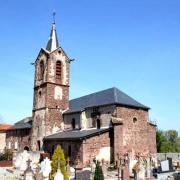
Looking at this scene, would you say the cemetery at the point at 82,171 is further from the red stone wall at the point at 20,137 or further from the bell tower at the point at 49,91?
the red stone wall at the point at 20,137

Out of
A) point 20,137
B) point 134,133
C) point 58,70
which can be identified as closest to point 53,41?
point 58,70

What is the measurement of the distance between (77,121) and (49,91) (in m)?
5.49

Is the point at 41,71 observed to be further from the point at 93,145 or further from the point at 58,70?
the point at 93,145

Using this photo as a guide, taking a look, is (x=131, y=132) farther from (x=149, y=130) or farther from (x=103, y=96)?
(x=103, y=96)

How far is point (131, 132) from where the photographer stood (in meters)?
31.2

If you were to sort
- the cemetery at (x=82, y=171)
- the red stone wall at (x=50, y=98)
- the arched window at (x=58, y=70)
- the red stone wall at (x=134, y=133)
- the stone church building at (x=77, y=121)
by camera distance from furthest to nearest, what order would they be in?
1. the arched window at (x=58, y=70)
2. the red stone wall at (x=50, y=98)
3. the red stone wall at (x=134, y=133)
4. the stone church building at (x=77, y=121)
5. the cemetery at (x=82, y=171)

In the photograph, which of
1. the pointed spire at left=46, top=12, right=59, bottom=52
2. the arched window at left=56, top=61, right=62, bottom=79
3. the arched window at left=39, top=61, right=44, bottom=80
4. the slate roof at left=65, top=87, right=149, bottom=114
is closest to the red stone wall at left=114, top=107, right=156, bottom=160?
the slate roof at left=65, top=87, right=149, bottom=114

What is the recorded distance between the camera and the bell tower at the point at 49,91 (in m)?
36.3

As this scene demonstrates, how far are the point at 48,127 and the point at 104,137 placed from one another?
9264 millimetres

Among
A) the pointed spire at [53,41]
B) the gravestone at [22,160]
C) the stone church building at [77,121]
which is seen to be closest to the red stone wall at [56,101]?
the stone church building at [77,121]

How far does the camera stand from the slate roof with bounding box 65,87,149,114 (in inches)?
1253

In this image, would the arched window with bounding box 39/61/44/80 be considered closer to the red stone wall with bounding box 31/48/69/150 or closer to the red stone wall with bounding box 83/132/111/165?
the red stone wall with bounding box 31/48/69/150

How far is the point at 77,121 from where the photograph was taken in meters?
34.8

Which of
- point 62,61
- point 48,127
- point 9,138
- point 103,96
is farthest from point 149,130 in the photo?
point 9,138
